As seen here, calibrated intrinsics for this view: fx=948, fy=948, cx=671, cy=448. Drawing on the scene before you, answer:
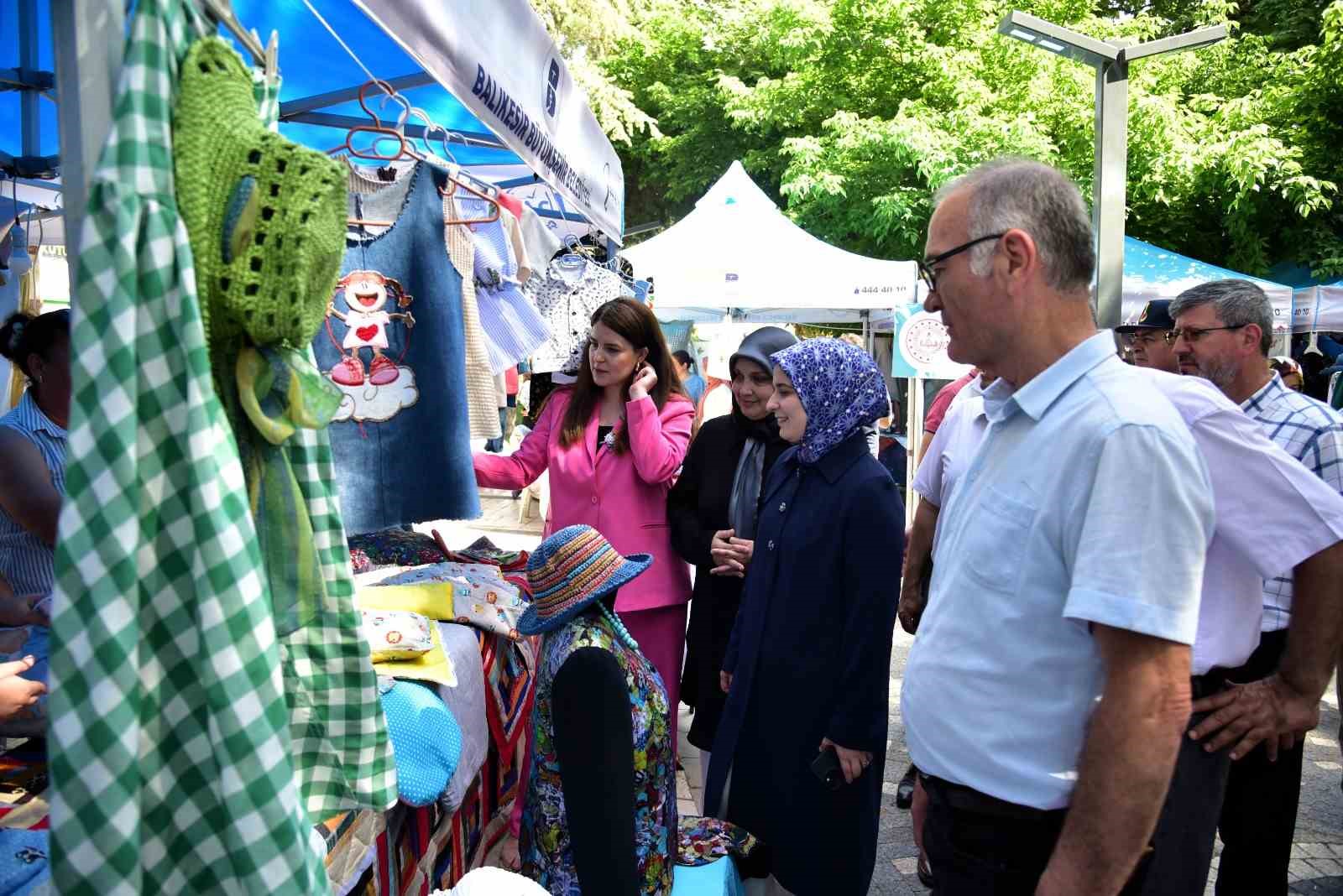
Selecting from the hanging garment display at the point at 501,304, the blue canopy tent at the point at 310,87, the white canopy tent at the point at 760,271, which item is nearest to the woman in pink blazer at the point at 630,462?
the hanging garment display at the point at 501,304

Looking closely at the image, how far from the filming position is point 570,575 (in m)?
2.25

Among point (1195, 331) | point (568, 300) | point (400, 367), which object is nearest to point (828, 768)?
point (400, 367)

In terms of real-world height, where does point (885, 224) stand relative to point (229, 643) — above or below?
above

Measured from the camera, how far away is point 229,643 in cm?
92

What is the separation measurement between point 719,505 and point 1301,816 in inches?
119

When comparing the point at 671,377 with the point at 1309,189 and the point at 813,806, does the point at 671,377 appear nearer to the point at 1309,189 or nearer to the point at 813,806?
the point at 813,806

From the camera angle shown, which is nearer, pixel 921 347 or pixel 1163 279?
pixel 921 347

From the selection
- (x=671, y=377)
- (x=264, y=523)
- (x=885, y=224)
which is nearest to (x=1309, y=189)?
(x=885, y=224)

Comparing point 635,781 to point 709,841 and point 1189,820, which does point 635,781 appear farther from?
point 1189,820

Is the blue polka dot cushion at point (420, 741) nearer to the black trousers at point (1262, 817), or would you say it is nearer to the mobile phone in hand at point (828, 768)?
the mobile phone in hand at point (828, 768)

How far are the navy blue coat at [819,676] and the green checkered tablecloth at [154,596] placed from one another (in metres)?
1.92

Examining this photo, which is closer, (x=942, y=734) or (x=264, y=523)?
(x=264, y=523)

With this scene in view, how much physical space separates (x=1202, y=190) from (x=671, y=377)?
47.1 feet

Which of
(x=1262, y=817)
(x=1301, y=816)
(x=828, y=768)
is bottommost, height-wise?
(x=1301, y=816)
